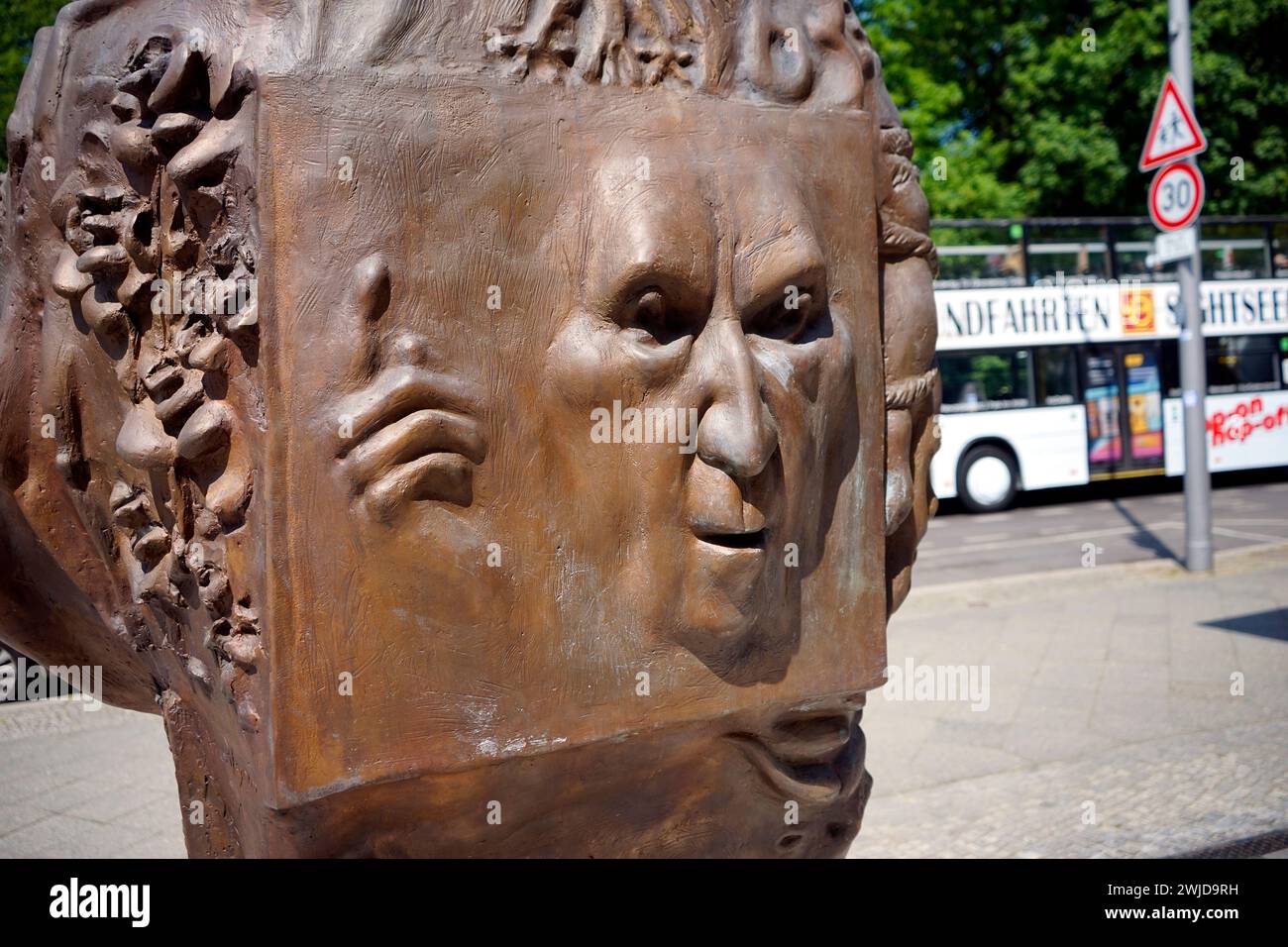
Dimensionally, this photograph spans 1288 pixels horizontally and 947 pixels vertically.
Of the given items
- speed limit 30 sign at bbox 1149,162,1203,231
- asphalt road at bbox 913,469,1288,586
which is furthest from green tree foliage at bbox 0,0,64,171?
speed limit 30 sign at bbox 1149,162,1203,231

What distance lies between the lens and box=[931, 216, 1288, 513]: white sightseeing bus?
1359cm

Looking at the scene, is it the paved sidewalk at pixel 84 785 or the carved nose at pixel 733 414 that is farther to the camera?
the paved sidewalk at pixel 84 785

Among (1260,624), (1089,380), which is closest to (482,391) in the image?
(1260,624)

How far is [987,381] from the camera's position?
13.8 metres

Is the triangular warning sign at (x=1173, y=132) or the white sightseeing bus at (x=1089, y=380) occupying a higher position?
the triangular warning sign at (x=1173, y=132)

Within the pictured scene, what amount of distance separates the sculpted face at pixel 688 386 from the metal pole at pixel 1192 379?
26.4 ft

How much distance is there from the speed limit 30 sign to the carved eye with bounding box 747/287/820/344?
24.7 ft

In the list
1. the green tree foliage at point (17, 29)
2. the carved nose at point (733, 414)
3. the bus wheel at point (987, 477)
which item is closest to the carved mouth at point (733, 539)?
the carved nose at point (733, 414)

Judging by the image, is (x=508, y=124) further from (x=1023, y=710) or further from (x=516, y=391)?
(x=1023, y=710)

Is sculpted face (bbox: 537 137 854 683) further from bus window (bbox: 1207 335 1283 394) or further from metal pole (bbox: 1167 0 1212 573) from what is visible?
bus window (bbox: 1207 335 1283 394)

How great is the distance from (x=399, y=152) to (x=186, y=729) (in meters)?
1.39

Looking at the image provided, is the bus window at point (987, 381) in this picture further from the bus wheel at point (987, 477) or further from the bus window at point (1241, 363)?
the bus window at point (1241, 363)

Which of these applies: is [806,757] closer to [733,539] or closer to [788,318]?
[733,539]

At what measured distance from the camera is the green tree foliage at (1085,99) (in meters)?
17.3
